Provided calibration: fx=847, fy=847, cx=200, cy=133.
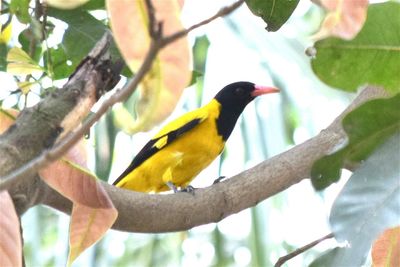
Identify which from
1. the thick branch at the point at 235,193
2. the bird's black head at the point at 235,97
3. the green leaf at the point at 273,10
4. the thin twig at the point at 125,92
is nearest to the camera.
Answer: the thin twig at the point at 125,92

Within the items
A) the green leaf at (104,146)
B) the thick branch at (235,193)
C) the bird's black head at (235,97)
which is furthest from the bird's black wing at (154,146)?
the thick branch at (235,193)

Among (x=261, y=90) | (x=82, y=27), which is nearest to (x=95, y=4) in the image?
(x=82, y=27)

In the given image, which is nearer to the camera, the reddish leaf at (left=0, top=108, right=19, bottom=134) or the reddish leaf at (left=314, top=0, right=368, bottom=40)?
the reddish leaf at (left=314, top=0, right=368, bottom=40)

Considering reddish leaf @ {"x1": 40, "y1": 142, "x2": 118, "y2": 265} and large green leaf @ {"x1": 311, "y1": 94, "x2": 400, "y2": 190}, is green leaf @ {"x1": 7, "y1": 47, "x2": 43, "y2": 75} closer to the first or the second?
reddish leaf @ {"x1": 40, "y1": 142, "x2": 118, "y2": 265}

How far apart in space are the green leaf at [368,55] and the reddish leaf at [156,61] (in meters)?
0.26

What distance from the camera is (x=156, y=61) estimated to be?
0.50 m

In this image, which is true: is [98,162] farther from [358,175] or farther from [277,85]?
[277,85]

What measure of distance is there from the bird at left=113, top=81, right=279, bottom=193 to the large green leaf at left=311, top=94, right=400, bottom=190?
5.22 feet

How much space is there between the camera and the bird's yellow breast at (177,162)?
2.36 meters

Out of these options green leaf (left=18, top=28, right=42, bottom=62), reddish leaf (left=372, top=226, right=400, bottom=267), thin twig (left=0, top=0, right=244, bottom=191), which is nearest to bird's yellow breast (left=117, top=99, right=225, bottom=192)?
green leaf (left=18, top=28, right=42, bottom=62)

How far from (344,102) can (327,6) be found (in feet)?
5.63

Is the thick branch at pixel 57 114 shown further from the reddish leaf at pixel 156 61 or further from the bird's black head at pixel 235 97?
the bird's black head at pixel 235 97

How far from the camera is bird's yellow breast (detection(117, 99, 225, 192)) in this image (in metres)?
2.36

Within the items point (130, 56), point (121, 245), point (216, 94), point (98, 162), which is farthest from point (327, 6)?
point (121, 245)
